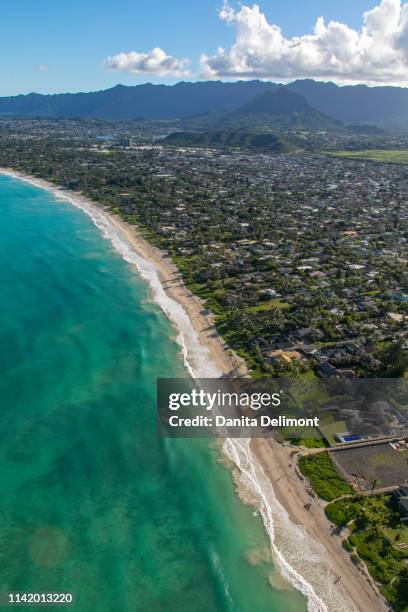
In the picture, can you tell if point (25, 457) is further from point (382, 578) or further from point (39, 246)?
point (39, 246)

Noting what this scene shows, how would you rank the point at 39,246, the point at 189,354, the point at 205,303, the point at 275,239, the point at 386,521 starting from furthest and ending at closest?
1. the point at 275,239
2. the point at 39,246
3. the point at 205,303
4. the point at 189,354
5. the point at 386,521

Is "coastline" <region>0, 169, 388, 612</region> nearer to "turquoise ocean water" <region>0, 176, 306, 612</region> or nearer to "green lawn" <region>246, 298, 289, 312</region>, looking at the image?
"turquoise ocean water" <region>0, 176, 306, 612</region>

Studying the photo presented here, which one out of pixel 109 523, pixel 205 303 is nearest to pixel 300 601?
pixel 109 523

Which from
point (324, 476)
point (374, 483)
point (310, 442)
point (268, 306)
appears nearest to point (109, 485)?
point (324, 476)

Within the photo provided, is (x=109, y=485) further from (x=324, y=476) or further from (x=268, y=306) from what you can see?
(x=268, y=306)

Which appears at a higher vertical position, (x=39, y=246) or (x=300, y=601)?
(x=39, y=246)

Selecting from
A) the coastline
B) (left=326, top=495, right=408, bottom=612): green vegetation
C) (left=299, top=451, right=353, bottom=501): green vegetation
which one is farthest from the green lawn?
(left=326, top=495, right=408, bottom=612): green vegetation

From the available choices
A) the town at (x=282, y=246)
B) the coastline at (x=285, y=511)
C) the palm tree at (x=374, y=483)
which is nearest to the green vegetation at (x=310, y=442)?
the coastline at (x=285, y=511)
